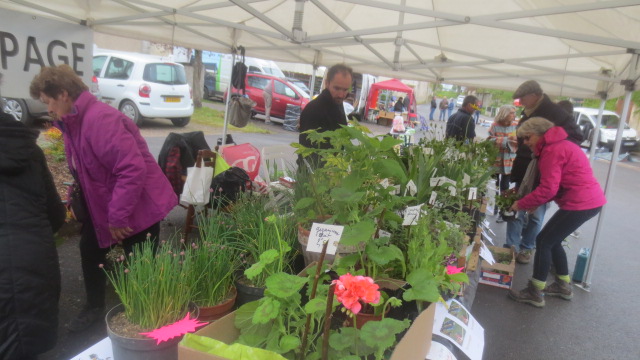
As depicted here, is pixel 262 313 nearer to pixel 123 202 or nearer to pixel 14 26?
pixel 123 202

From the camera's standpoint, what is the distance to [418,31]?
15.1 feet

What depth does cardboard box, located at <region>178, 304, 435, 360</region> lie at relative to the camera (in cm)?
95

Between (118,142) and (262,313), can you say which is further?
(118,142)

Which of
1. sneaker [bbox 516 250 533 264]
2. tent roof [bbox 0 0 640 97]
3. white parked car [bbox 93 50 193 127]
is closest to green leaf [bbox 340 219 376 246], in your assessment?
tent roof [bbox 0 0 640 97]

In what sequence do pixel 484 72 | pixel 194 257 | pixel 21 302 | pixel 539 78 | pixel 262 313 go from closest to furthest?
pixel 262 313
pixel 194 257
pixel 21 302
pixel 539 78
pixel 484 72

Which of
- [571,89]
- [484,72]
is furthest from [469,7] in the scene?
[571,89]

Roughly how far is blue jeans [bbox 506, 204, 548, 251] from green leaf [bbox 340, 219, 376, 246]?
12.3 ft

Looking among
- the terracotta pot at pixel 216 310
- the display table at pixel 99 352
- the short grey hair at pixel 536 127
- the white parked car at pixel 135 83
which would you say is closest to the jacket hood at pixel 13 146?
the display table at pixel 99 352

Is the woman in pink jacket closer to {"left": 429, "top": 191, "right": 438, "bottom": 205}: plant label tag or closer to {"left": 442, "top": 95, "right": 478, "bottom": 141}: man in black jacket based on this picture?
{"left": 429, "top": 191, "right": 438, "bottom": 205}: plant label tag

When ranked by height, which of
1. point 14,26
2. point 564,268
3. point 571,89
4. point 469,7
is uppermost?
point 469,7

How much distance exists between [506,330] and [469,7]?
274 cm

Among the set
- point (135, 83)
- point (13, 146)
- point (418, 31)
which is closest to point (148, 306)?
point (13, 146)

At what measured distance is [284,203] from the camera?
212cm

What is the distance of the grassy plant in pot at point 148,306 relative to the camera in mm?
1223
